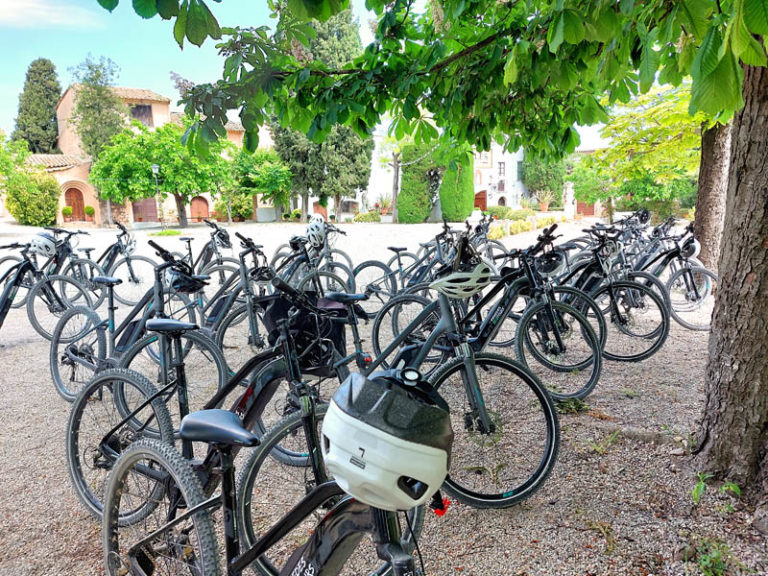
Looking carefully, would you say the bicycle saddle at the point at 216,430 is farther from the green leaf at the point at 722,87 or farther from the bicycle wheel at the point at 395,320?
the bicycle wheel at the point at 395,320

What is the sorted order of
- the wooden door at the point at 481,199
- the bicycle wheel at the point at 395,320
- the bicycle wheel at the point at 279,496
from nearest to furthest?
the bicycle wheel at the point at 279,496 → the bicycle wheel at the point at 395,320 → the wooden door at the point at 481,199

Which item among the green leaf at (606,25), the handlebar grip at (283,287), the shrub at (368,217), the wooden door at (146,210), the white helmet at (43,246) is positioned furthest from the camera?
the wooden door at (146,210)

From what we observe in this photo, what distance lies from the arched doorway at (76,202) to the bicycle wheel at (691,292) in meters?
34.2

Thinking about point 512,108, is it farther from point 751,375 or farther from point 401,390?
point 401,390

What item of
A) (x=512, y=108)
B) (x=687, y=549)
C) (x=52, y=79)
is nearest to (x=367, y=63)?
(x=512, y=108)

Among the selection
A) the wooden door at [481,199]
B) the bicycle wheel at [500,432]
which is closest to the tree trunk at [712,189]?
the bicycle wheel at [500,432]

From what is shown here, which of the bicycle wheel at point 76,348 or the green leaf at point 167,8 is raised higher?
the green leaf at point 167,8

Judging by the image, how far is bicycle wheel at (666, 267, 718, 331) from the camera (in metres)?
5.76

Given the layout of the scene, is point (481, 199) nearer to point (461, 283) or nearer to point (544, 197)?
point (544, 197)

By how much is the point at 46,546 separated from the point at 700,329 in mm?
6085

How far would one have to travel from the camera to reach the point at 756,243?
213 centimetres

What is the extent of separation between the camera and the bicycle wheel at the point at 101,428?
2.20m

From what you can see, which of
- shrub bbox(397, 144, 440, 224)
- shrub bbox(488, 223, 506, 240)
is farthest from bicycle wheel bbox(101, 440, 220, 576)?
shrub bbox(397, 144, 440, 224)

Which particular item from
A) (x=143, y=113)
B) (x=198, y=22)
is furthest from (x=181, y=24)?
(x=143, y=113)
